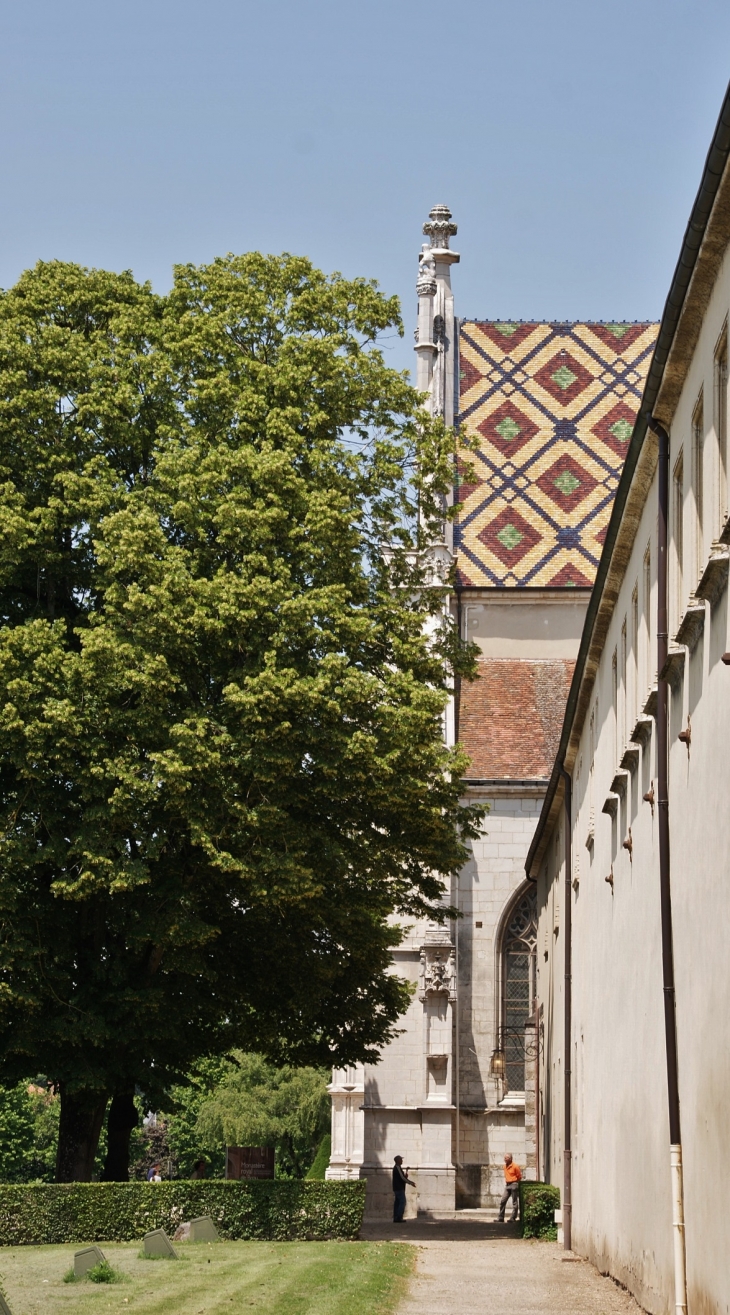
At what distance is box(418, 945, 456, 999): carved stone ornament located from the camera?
107ft

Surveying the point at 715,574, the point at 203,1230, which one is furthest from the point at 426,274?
the point at 715,574

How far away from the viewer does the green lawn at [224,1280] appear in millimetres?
12836

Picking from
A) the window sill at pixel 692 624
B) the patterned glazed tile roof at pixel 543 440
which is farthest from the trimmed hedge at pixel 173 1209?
the patterned glazed tile roof at pixel 543 440

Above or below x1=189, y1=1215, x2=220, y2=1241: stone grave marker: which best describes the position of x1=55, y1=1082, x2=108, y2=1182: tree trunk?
above

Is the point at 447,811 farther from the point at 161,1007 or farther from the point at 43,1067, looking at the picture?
the point at 43,1067

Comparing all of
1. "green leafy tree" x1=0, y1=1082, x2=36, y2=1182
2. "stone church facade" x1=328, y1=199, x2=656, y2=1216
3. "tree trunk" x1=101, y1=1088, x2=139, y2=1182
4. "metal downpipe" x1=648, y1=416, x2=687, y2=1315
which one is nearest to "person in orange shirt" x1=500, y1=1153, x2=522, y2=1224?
"stone church facade" x1=328, y1=199, x2=656, y2=1216

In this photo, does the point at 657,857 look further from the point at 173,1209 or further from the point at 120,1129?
the point at 120,1129

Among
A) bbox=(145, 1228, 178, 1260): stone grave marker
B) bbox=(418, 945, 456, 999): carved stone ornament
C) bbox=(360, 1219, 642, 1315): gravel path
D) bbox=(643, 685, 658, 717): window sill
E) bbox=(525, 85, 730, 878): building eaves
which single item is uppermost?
bbox=(525, 85, 730, 878): building eaves

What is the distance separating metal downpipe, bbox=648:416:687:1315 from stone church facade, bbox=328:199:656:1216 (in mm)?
18081

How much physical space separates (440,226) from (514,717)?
1218 centimetres

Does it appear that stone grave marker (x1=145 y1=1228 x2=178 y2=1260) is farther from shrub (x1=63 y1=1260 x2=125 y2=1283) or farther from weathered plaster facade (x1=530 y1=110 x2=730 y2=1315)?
weathered plaster facade (x1=530 y1=110 x2=730 y2=1315)

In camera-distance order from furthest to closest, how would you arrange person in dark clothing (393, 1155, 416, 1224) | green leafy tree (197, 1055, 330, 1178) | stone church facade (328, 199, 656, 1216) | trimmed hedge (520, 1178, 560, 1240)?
green leafy tree (197, 1055, 330, 1178)
stone church facade (328, 199, 656, 1216)
person in dark clothing (393, 1155, 416, 1224)
trimmed hedge (520, 1178, 560, 1240)

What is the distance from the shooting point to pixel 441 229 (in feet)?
133

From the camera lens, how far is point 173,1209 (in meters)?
20.0
